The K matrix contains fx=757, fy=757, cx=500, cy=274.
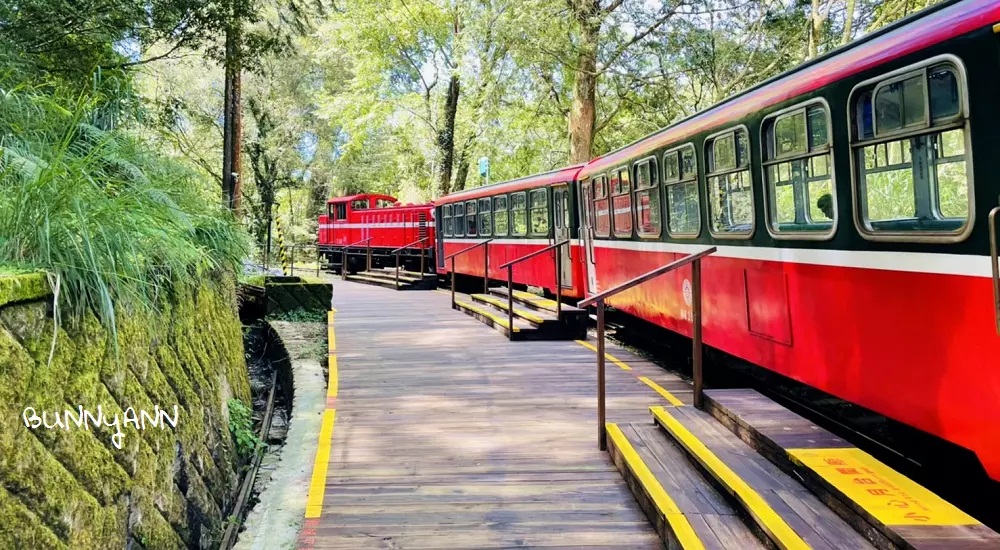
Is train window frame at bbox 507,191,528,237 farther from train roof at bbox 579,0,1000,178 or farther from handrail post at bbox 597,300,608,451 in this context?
handrail post at bbox 597,300,608,451

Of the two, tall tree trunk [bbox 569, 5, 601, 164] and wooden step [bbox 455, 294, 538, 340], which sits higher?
tall tree trunk [bbox 569, 5, 601, 164]

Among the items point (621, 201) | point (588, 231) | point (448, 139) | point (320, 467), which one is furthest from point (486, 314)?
point (448, 139)

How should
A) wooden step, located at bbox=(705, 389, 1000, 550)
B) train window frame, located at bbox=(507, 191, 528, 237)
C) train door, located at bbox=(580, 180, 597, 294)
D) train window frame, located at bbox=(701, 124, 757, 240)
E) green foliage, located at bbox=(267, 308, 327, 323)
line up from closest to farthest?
wooden step, located at bbox=(705, 389, 1000, 550) < train window frame, located at bbox=(701, 124, 757, 240) < train door, located at bbox=(580, 180, 597, 294) < green foliage, located at bbox=(267, 308, 327, 323) < train window frame, located at bbox=(507, 191, 528, 237)

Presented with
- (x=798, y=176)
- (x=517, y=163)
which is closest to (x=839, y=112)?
(x=798, y=176)

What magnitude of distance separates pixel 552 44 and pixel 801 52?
5747 mm

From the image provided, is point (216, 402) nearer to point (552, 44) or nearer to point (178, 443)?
point (178, 443)

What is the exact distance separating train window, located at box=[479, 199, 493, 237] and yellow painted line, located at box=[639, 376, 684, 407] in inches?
395

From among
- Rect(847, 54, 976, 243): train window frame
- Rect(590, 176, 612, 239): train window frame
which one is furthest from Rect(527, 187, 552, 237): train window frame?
Rect(847, 54, 976, 243): train window frame

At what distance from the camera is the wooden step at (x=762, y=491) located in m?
3.39

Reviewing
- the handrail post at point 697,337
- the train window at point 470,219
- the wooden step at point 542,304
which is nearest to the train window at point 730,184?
the handrail post at point 697,337

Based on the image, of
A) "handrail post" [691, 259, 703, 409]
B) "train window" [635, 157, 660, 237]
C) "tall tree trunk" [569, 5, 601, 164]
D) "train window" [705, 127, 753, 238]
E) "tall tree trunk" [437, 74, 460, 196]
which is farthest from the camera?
"tall tree trunk" [437, 74, 460, 196]

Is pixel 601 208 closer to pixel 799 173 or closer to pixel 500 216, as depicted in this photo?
pixel 500 216

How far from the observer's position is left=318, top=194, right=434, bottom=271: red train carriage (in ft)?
79.0

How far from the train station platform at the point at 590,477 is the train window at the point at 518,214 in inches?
313
